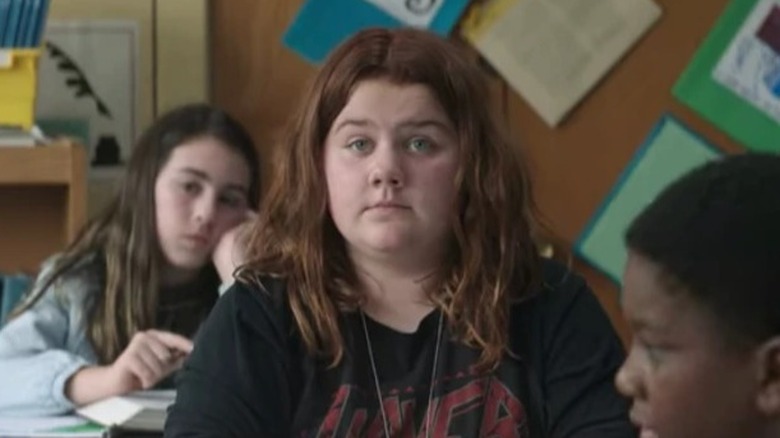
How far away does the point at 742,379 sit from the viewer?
0.90 m

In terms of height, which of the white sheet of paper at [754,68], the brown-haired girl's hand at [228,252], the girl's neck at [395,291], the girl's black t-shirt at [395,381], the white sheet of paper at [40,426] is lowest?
the white sheet of paper at [40,426]

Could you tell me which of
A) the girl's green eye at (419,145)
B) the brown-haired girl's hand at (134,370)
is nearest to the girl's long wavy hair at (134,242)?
the brown-haired girl's hand at (134,370)

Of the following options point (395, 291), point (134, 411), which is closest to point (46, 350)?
point (134, 411)

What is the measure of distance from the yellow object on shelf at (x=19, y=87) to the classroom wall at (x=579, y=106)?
35cm

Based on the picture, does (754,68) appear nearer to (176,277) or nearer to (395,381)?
(176,277)

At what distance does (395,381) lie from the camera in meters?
1.27

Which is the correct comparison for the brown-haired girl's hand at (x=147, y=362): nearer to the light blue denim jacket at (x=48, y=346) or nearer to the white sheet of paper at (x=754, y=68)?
the light blue denim jacket at (x=48, y=346)

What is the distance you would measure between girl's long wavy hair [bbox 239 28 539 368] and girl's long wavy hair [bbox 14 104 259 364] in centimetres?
55


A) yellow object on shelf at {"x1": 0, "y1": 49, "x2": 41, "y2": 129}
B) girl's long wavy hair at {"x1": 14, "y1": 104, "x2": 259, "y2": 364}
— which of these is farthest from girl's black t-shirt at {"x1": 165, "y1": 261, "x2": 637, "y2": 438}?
yellow object on shelf at {"x1": 0, "y1": 49, "x2": 41, "y2": 129}

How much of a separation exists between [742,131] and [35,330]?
1.16 metres

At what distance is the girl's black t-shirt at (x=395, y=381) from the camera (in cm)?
124

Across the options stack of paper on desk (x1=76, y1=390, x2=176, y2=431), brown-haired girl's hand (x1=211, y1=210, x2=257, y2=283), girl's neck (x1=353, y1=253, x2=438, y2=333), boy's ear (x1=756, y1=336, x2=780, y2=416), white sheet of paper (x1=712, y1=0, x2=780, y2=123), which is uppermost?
boy's ear (x1=756, y1=336, x2=780, y2=416)

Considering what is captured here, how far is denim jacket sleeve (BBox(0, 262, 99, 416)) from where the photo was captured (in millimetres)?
1697

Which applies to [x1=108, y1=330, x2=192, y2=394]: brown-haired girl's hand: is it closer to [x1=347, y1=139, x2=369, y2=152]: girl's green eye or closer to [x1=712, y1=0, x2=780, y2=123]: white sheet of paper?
[x1=347, y1=139, x2=369, y2=152]: girl's green eye
